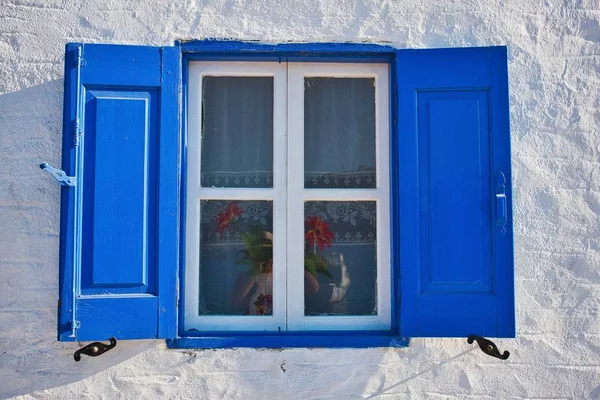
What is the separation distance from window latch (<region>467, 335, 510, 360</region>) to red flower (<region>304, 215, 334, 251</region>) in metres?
0.77

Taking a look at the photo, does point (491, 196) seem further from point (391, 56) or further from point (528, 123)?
point (391, 56)

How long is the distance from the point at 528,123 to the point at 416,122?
0.54 m

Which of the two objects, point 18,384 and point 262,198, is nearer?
point 18,384

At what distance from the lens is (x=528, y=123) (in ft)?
9.98

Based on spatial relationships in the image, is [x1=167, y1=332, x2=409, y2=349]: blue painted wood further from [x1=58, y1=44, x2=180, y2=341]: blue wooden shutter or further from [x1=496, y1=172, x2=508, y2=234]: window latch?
[x1=496, y1=172, x2=508, y2=234]: window latch

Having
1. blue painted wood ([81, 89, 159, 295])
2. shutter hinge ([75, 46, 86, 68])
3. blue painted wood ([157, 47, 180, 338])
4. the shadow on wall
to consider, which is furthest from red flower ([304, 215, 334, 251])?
shutter hinge ([75, 46, 86, 68])

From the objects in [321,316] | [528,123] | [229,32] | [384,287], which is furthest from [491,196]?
[229,32]

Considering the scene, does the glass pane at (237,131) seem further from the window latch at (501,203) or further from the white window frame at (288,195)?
the window latch at (501,203)

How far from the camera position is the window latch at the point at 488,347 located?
9.23 ft

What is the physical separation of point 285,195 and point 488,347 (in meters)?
1.10

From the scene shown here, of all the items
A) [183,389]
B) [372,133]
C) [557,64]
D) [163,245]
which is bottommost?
[183,389]

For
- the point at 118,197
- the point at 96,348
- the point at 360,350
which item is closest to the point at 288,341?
the point at 360,350

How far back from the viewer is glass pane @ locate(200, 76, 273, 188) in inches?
123

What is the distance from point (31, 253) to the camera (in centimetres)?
293
